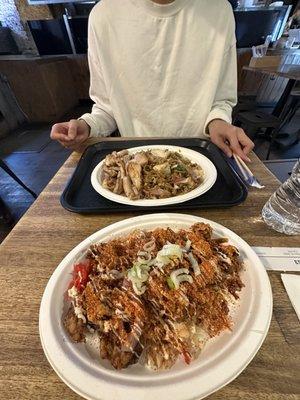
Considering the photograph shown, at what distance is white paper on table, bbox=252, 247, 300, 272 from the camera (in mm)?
605

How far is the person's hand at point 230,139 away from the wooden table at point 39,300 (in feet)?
0.54

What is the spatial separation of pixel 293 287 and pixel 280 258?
0.09 metres

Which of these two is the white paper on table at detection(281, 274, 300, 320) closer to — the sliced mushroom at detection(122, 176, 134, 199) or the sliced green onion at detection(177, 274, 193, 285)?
the sliced green onion at detection(177, 274, 193, 285)

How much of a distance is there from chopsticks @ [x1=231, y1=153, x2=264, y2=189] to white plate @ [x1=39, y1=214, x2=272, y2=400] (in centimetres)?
44

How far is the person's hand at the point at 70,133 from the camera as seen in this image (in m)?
1.07

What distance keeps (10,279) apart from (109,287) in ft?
0.97

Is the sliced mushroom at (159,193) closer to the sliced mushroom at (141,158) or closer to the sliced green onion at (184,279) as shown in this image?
the sliced mushroom at (141,158)

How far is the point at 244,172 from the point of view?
92 centimetres

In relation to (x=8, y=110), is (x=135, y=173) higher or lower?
higher

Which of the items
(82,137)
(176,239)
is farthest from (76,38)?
(176,239)

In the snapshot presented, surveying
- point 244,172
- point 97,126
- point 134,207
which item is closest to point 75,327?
point 134,207

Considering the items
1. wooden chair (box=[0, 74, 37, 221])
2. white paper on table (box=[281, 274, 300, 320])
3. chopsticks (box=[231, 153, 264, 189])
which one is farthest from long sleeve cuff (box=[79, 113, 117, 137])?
wooden chair (box=[0, 74, 37, 221])

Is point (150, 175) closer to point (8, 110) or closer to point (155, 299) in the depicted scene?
point (155, 299)

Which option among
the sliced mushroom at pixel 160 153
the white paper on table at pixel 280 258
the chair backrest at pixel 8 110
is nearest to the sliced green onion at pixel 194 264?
the white paper on table at pixel 280 258
